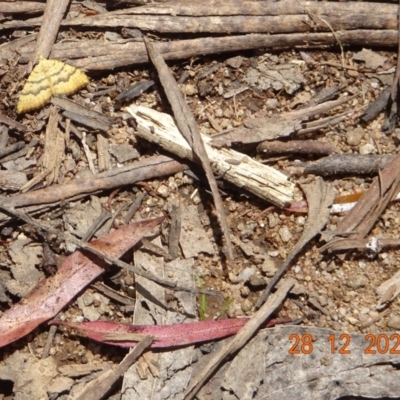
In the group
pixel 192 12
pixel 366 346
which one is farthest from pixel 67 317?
pixel 192 12

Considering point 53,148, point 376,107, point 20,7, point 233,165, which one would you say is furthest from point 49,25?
point 376,107

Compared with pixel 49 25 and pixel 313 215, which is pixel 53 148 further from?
pixel 313 215

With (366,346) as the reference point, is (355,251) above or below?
above

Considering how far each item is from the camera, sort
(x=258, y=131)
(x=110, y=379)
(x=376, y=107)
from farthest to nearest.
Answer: (x=376, y=107) → (x=258, y=131) → (x=110, y=379)

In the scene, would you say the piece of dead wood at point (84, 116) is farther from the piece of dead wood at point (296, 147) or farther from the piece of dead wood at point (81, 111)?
the piece of dead wood at point (296, 147)

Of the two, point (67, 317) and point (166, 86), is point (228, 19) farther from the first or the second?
point (67, 317)

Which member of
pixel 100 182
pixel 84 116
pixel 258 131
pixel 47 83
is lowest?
pixel 100 182
